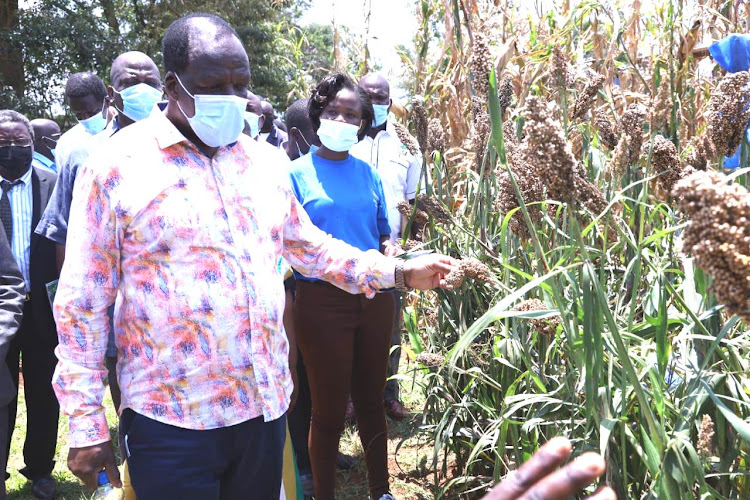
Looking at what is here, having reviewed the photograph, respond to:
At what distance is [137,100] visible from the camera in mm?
3408

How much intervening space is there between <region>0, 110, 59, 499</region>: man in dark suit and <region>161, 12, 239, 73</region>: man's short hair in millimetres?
2209

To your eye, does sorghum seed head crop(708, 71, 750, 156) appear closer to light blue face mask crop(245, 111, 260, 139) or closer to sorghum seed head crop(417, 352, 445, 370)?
sorghum seed head crop(417, 352, 445, 370)

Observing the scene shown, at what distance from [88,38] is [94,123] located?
35.9 ft

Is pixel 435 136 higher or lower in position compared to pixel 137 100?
lower

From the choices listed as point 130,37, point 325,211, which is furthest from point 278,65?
point 325,211

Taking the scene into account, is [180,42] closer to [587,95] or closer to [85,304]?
[85,304]

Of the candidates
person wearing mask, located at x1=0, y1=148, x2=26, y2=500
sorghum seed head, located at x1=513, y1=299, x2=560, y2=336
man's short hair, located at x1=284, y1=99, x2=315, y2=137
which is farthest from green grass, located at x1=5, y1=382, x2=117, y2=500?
sorghum seed head, located at x1=513, y1=299, x2=560, y2=336

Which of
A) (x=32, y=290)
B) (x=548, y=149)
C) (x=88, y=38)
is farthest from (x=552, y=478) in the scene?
(x=88, y=38)

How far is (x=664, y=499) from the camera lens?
147 centimetres

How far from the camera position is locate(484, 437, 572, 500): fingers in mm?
481

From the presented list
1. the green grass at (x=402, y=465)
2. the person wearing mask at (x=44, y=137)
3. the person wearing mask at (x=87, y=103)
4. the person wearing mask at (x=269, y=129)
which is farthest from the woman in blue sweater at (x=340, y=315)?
the person wearing mask at (x=44, y=137)

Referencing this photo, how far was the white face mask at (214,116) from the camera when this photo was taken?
6.10 feet

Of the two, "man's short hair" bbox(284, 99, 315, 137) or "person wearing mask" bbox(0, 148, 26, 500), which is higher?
"man's short hair" bbox(284, 99, 315, 137)

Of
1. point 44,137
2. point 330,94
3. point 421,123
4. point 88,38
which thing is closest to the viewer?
point 421,123
